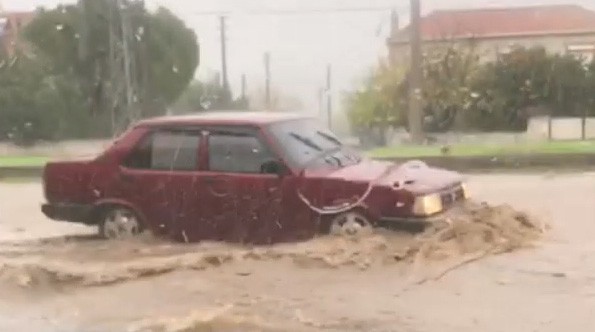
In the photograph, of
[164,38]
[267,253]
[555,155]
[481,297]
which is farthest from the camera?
[555,155]

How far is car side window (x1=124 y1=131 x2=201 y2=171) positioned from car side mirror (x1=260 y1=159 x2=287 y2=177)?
32 centimetres

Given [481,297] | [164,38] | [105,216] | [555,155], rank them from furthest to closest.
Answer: [555,155] < [164,38] < [105,216] < [481,297]

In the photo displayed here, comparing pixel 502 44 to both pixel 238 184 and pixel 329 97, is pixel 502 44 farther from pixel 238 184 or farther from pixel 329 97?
pixel 238 184

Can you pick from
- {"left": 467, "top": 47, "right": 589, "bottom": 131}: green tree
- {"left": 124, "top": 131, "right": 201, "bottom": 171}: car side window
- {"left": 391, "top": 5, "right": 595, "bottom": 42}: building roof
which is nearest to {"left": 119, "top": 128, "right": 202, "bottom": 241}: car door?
{"left": 124, "top": 131, "right": 201, "bottom": 171}: car side window

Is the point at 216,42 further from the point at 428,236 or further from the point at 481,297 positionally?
the point at 481,297

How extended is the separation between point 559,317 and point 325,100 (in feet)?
6.61

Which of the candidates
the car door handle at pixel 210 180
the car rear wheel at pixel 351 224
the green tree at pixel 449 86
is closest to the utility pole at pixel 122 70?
the car door handle at pixel 210 180

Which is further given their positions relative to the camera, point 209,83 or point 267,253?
point 209,83

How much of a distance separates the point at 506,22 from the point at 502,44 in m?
0.51

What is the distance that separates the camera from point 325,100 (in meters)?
5.36

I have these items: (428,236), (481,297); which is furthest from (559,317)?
(428,236)

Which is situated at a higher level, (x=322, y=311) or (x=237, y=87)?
Answer: (x=237, y=87)

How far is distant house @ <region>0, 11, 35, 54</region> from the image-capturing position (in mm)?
5633

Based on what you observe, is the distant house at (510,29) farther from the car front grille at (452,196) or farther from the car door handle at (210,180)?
the car door handle at (210,180)
